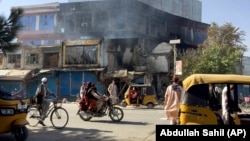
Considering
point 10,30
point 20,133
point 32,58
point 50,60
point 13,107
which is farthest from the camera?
point 32,58

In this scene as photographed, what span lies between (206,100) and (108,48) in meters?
27.8

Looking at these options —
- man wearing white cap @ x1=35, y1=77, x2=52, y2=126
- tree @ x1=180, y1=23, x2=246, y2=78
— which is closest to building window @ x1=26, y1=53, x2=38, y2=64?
tree @ x1=180, y1=23, x2=246, y2=78

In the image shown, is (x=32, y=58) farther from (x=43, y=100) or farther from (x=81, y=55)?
(x=43, y=100)

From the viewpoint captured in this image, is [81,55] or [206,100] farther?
[81,55]

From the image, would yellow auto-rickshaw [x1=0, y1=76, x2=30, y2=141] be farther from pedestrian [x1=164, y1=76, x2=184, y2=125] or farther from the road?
pedestrian [x1=164, y1=76, x2=184, y2=125]

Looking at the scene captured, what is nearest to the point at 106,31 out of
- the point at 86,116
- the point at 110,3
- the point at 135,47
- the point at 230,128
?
the point at 110,3

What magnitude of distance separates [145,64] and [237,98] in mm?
25877

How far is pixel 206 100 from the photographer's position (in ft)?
21.3

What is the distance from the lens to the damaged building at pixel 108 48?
3222cm

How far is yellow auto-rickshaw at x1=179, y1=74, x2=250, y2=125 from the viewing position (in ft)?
21.2

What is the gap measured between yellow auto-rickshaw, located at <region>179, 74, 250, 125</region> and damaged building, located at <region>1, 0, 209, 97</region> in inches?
875

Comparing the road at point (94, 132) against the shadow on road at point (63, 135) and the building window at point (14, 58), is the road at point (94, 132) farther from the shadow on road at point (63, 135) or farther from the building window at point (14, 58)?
the building window at point (14, 58)

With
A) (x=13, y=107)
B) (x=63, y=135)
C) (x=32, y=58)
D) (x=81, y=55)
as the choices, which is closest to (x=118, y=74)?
(x=81, y=55)

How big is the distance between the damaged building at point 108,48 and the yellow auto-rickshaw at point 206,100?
2221 cm
